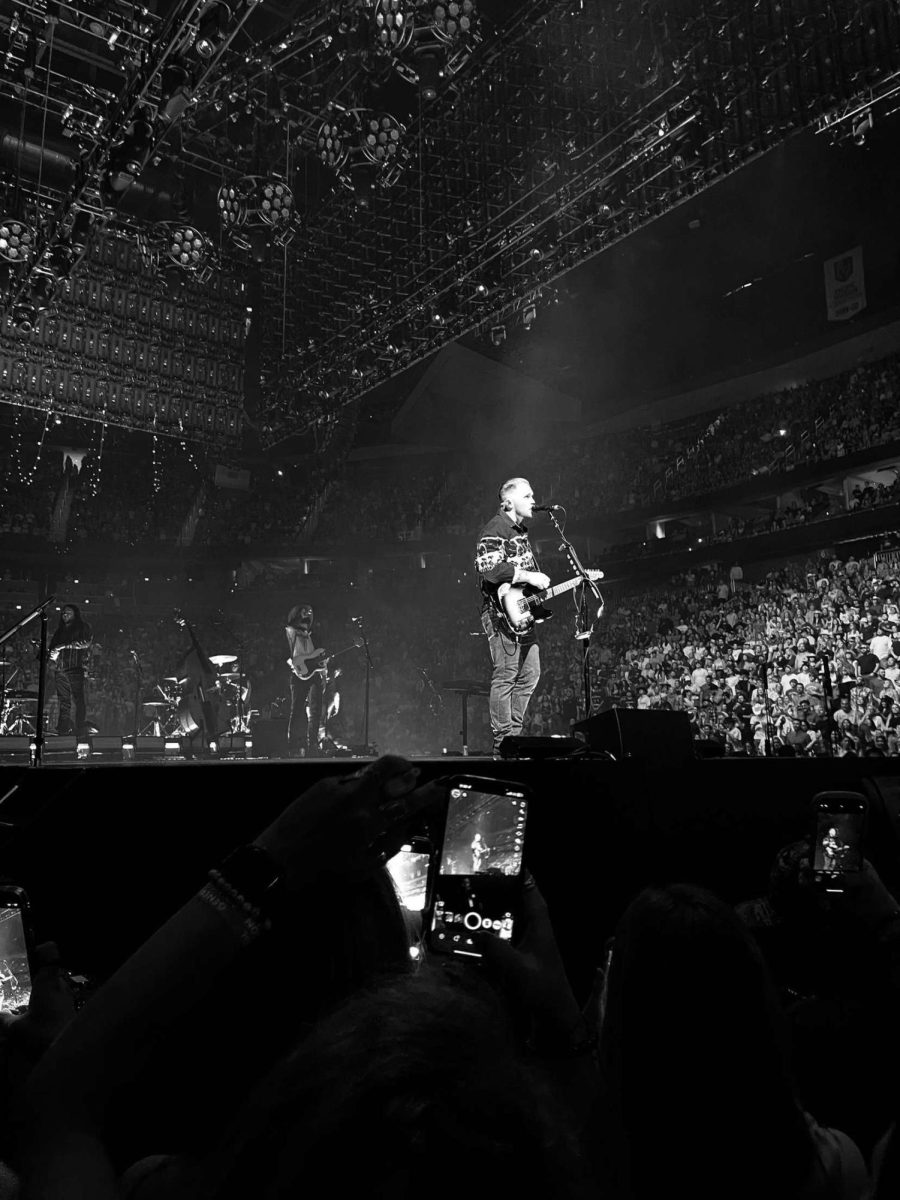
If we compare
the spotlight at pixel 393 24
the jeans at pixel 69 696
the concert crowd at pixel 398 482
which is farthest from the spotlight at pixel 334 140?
the concert crowd at pixel 398 482

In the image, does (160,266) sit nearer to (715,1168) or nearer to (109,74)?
(109,74)

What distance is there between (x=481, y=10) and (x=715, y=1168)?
348 inches

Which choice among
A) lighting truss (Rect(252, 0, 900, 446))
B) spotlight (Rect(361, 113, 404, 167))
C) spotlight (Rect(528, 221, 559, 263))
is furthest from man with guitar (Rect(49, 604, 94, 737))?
spotlight (Rect(528, 221, 559, 263))

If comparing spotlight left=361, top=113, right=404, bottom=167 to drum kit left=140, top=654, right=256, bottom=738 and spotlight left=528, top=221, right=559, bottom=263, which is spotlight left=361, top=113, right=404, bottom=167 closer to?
spotlight left=528, top=221, right=559, bottom=263

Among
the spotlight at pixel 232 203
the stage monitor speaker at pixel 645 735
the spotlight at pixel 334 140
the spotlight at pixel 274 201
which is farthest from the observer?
the spotlight at pixel 232 203

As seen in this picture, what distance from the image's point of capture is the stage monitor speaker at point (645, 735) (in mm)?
2586

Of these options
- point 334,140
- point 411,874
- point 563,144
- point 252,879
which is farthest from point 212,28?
point 252,879

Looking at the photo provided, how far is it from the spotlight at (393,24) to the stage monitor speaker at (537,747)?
5.47 m

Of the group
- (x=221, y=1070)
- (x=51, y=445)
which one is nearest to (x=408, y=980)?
(x=221, y=1070)

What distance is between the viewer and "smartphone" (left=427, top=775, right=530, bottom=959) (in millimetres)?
1191

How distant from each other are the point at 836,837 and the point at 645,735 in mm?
949

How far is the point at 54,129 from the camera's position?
28.8 feet

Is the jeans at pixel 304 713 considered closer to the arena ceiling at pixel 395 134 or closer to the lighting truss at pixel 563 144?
the arena ceiling at pixel 395 134

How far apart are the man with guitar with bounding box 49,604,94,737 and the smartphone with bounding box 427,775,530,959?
9.79m
